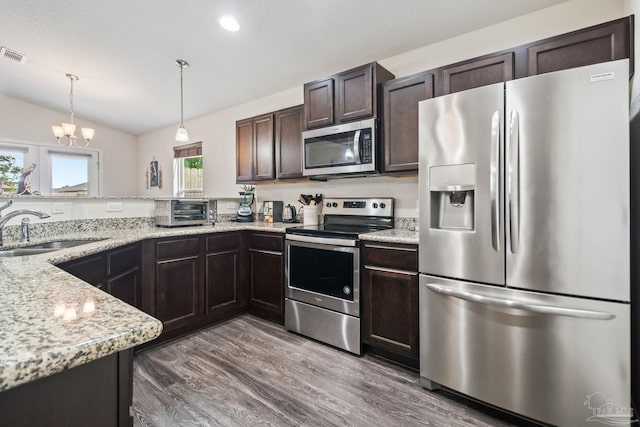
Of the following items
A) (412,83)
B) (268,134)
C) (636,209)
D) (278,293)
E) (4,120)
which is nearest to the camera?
(636,209)

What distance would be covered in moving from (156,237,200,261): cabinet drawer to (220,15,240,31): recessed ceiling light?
5.81ft

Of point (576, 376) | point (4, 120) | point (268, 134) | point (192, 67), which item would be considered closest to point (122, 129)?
point (4, 120)

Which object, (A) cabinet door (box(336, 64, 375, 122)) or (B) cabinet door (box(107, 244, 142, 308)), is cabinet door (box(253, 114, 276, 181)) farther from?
(B) cabinet door (box(107, 244, 142, 308))

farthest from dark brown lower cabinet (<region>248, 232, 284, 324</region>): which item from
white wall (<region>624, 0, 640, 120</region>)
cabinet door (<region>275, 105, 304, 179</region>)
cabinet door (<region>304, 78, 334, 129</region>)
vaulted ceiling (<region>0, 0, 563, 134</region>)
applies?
white wall (<region>624, 0, 640, 120</region>)

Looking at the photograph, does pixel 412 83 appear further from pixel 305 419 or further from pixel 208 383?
pixel 208 383

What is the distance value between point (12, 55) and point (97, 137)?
8.51ft

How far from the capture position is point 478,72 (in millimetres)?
2057

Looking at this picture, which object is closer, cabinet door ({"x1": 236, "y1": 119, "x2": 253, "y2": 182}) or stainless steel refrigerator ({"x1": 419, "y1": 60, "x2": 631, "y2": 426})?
stainless steel refrigerator ({"x1": 419, "y1": 60, "x2": 631, "y2": 426})

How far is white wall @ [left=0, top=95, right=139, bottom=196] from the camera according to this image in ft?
15.4

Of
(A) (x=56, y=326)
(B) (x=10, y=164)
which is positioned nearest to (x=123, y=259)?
(A) (x=56, y=326)

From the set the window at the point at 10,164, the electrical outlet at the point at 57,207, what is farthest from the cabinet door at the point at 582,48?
the window at the point at 10,164

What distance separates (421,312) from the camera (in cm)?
191

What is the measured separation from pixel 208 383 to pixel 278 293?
1016mm

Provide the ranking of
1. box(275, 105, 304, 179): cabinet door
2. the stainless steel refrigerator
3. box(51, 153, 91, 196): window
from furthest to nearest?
box(51, 153, 91, 196): window → box(275, 105, 304, 179): cabinet door → the stainless steel refrigerator
